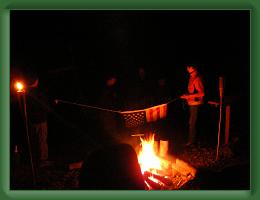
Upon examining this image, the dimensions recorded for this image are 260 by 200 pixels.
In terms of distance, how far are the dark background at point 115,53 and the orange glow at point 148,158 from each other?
223 cm

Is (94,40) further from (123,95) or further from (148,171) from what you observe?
(148,171)

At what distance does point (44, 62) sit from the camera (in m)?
11.1

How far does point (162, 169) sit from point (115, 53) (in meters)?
5.98

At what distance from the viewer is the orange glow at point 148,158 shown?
7266 mm

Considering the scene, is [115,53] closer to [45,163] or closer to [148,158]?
[45,163]

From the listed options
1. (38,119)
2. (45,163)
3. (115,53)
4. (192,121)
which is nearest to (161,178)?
(192,121)

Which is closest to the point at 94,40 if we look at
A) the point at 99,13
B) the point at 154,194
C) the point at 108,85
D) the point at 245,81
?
the point at 99,13

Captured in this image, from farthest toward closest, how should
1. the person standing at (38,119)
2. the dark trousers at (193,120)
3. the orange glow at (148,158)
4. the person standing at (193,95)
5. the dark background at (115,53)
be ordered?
the dark background at (115,53)
the dark trousers at (193,120)
the person standing at (193,95)
the person standing at (38,119)
the orange glow at (148,158)

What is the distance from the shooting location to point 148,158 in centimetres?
745

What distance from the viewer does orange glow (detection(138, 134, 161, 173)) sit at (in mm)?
7266

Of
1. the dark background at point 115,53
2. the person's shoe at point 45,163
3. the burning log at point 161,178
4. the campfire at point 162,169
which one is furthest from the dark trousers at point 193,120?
the person's shoe at point 45,163

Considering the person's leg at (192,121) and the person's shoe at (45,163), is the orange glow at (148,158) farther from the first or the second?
the person's shoe at (45,163)

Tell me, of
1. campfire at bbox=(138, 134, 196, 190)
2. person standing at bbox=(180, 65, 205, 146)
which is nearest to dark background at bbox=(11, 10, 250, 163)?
person standing at bbox=(180, 65, 205, 146)

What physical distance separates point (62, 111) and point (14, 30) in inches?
119
